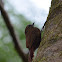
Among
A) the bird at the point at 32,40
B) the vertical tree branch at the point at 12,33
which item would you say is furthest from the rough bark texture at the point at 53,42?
the vertical tree branch at the point at 12,33

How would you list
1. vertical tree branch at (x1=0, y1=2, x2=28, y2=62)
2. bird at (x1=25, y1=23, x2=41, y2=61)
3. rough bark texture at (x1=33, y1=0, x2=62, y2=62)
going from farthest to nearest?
vertical tree branch at (x1=0, y1=2, x2=28, y2=62) < bird at (x1=25, y1=23, x2=41, y2=61) < rough bark texture at (x1=33, y1=0, x2=62, y2=62)

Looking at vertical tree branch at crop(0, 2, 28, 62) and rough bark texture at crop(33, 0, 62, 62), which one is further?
vertical tree branch at crop(0, 2, 28, 62)

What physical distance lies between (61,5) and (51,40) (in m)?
0.58

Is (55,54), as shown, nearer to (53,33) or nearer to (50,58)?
(50,58)

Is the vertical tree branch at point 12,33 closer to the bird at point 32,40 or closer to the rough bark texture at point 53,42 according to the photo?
the bird at point 32,40

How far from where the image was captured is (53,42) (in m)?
1.51

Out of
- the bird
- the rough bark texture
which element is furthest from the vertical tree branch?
the rough bark texture

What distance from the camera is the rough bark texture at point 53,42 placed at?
52.0 inches

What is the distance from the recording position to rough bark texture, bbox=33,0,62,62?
4.33 ft

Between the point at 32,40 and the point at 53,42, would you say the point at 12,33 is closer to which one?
the point at 32,40

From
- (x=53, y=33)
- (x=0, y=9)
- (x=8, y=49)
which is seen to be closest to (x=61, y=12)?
(x=53, y=33)

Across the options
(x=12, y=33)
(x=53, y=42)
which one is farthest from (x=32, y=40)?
(x=53, y=42)

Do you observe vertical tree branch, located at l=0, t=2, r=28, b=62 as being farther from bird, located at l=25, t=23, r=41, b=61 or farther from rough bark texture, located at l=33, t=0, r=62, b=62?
rough bark texture, located at l=33, t=0, r=62, b=62

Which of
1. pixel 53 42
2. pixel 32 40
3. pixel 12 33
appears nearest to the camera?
pixel 53 42
